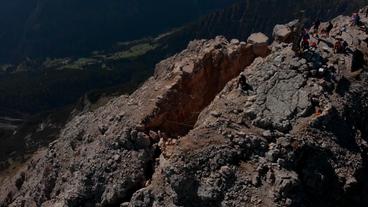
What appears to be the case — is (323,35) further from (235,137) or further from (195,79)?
(235,137)

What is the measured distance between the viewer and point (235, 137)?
37969 mm

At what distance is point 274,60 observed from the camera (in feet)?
144

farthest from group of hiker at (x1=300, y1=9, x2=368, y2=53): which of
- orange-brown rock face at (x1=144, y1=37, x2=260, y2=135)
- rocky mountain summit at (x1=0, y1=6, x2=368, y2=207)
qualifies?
orange-brown rock face at (x1=144, y1=37, x2=260, y2=135)

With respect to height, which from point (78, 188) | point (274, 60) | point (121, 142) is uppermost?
point (274, 60)

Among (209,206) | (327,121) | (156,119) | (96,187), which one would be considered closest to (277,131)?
(327,121)

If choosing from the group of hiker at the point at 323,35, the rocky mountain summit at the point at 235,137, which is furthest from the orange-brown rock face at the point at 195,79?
the group of hiker at the point at 323,35

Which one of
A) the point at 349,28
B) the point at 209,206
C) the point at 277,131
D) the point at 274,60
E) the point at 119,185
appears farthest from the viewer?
the point at 349,28

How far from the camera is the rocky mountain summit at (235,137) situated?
36.7m

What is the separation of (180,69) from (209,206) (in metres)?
17.1

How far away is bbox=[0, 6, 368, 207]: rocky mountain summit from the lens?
36719 mm

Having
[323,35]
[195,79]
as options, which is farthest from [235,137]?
[323,35]

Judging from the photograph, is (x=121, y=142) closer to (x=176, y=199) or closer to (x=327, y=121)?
(x=176, y=199)

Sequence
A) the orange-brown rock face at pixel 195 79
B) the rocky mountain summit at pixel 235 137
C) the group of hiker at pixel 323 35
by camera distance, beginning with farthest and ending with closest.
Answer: the orange-brown rock face at pixel 195 79
the group of hiker at pixel 323 35
the rocky mountain summit at pixel 235 137

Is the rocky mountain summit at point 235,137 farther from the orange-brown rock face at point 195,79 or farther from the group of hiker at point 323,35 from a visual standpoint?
the group of hiker at point 323,35
